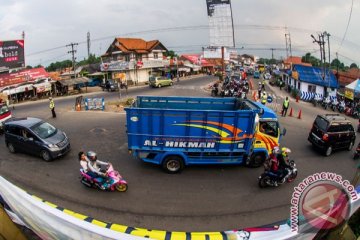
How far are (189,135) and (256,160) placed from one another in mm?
3396

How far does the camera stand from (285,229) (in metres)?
4.75

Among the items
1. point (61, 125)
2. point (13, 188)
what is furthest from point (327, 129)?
point (61, 125)

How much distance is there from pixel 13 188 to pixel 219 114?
25.0 feet

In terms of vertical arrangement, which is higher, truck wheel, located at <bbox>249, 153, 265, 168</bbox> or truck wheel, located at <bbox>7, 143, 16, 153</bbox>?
truck wheel, located at <bbox>7, 143, 16, 153</bbox>

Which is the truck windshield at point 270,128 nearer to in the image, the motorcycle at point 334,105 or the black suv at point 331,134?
the black suv at point 331,134

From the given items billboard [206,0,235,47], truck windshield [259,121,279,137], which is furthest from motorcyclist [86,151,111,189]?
billboard [206,0,235,47]

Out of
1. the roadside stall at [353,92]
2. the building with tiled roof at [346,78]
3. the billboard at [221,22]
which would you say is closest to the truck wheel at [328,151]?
the roadside stall at [353,92]

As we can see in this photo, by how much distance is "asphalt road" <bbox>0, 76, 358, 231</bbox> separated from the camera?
332 inches

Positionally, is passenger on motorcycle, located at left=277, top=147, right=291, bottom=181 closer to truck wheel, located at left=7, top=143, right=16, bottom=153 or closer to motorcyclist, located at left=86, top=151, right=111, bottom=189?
motorcyclist, located at left=86, top=151, right=111, bottom=189

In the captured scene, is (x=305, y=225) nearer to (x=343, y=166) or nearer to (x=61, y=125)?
(x=343, y=166)

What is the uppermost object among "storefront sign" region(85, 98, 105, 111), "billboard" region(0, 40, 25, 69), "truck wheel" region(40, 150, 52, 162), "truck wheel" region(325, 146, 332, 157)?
"billboard" region(0, 40, 25, 69)

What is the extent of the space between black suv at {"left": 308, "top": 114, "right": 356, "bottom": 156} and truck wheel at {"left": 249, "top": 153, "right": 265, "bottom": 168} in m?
3.88

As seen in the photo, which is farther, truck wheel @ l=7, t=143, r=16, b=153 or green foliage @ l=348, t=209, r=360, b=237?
truck wheel @ l=7, t=143, r=16, b=153

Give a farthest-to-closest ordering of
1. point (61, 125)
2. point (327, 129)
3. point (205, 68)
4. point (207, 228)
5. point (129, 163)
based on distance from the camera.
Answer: point (205, 68) < point (61, 125) < point (327, 129) < point (129, 163) < point (207, 228)
